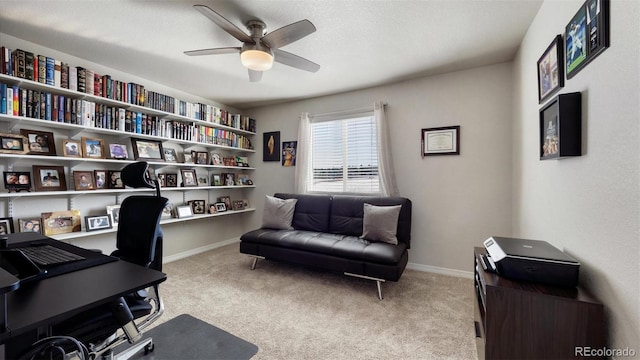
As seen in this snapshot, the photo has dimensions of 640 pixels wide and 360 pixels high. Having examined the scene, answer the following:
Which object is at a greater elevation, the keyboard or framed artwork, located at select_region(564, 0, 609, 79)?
framed artwork, located at select_region(564, 0, 609, 79)

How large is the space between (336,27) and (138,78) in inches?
102

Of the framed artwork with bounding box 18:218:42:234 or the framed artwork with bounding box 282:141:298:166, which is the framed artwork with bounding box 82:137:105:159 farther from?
the framed artwork with bounding box 282:141:298:166

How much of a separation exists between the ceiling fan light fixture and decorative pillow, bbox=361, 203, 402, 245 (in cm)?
190

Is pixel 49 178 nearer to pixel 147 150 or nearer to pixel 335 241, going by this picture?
pixel 147 150

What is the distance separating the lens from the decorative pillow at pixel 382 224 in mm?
2754

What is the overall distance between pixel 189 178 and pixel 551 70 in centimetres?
390

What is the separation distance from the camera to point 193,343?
1.73 m

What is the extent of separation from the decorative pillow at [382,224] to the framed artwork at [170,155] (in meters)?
2.67

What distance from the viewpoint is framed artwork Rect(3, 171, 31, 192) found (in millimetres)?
2125

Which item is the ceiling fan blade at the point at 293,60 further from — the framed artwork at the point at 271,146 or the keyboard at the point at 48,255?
the framed artwork at the point at 271,146

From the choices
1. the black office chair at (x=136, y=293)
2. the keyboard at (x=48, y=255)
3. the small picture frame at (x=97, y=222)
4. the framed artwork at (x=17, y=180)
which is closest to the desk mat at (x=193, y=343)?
the black office chair at (x=136, y=293)

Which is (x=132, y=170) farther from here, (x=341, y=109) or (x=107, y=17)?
(x=341, y=109)

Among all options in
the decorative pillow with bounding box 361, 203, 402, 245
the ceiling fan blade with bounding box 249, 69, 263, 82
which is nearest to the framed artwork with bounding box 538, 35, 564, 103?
the decorative pillow with bounding box 361, 203, 402, 245

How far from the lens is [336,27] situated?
204cm
